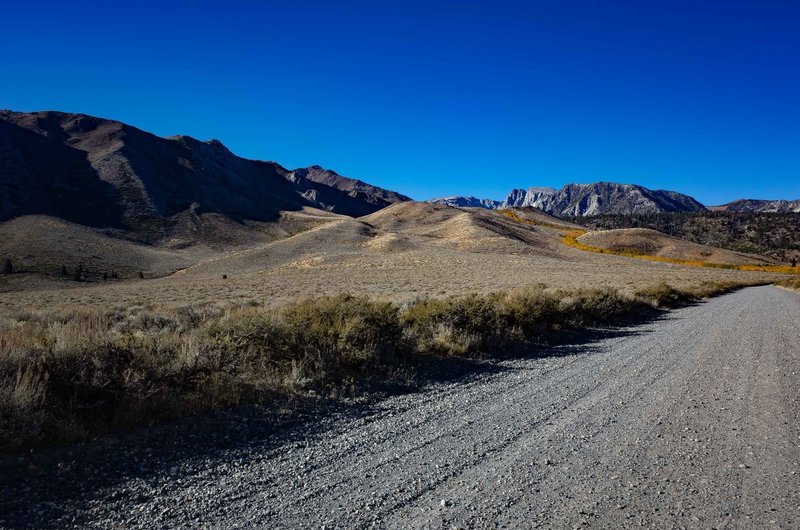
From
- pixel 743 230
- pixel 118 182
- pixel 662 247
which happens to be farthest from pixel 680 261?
pixel 118 182

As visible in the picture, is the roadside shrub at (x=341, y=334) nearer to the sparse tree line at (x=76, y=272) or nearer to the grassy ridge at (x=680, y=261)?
the sparse tree line at (x=76, y=272)

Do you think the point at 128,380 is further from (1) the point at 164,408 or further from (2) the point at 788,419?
(2) the point at 788,419

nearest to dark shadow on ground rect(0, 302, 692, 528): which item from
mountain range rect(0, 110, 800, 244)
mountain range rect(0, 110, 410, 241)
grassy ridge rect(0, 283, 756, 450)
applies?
grassy ridge rect(0, 283, 756, 450)

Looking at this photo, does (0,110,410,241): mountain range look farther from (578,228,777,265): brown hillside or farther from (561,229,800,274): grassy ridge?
(578,228,777,265): brown hillside

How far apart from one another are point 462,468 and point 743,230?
7673 inches

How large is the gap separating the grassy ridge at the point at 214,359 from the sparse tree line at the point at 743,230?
14620cm

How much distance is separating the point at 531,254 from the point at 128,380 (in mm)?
79862

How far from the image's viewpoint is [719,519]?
365 centimetres

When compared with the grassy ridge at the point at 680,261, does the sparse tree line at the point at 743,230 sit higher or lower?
higher

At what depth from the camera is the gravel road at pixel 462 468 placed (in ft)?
12.1

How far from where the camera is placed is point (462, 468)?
4508 millimetres

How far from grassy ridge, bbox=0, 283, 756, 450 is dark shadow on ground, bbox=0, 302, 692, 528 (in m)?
0.30

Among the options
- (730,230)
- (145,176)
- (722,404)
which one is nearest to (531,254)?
(722,404)

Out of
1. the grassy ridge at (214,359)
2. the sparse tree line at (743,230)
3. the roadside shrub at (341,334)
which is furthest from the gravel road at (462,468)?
the sparse tree line at (743,230)
